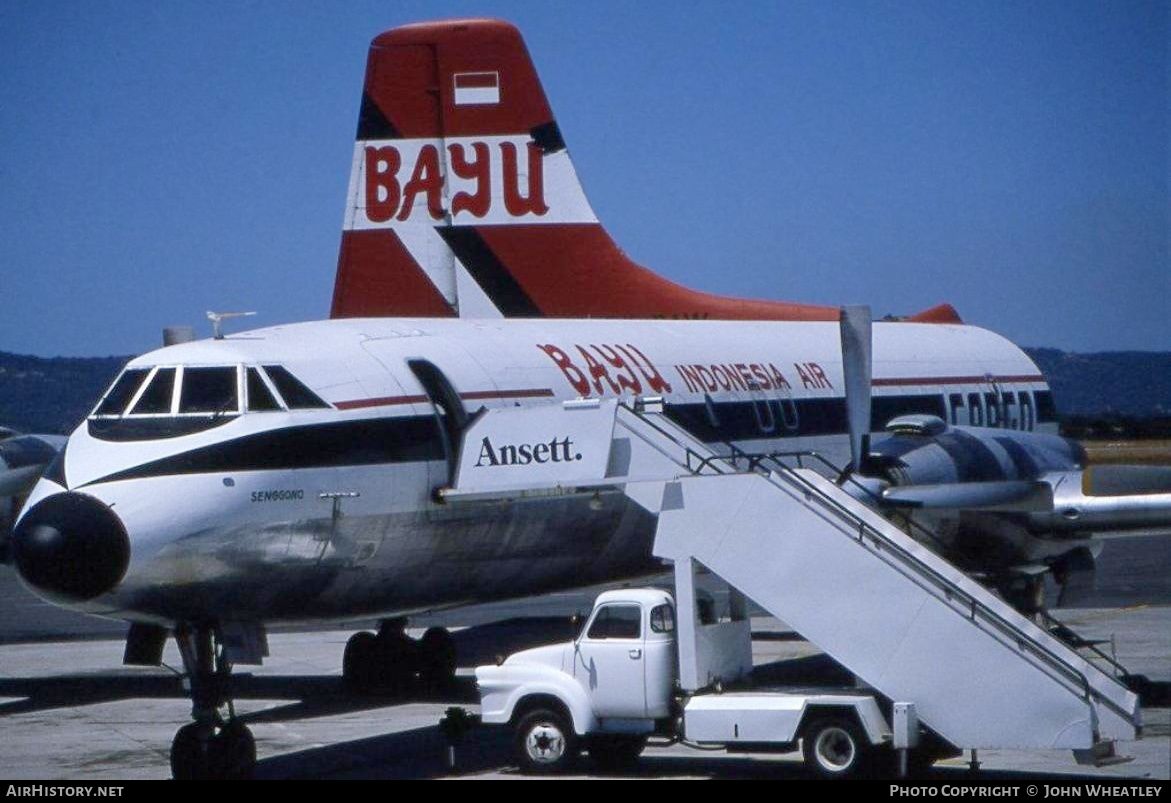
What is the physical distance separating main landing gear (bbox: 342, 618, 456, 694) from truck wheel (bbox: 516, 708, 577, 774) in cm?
567

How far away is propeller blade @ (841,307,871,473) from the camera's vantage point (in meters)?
17.2

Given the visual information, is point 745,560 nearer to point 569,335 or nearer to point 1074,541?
point 569,335

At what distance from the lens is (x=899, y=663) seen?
12820mm

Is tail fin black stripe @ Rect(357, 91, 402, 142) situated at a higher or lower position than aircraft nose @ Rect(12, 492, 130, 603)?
higher

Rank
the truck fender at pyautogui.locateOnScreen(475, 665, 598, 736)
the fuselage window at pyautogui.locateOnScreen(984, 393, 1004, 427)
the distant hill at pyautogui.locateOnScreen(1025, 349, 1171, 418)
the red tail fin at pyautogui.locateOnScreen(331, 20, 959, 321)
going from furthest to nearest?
1. the distant hill at pyautogui.locateOnScreen(1025, 349, 1171, 418)
2. the fuselage window at pyautogui.locateOnScreen(984, 393, 1004, 427)
3. the red tail fin at pyautogui.locateOnScreen(331, 20, 959, 321)
4. the truck fender at pyautogui.locateOnScreen(475, 665, 598, 736)

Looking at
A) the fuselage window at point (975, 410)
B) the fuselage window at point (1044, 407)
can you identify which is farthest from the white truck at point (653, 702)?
the fuselage window at point (1044, 407)

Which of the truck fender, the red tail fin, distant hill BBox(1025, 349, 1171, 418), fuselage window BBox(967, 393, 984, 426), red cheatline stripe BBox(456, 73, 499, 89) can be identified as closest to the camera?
the truck fender

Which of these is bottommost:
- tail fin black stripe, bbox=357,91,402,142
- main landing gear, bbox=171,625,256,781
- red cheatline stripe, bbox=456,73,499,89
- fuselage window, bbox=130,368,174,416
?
main landing gear, bbox=171,625,256,781

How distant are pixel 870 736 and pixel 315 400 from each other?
17.5 feet

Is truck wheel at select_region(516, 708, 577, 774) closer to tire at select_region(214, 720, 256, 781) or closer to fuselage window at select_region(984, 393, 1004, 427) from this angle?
tire at select_region(214, 720, 256, 781)

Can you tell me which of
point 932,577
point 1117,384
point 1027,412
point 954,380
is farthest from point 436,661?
point 1117,384

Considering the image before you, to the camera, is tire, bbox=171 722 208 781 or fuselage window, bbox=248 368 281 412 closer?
tire, bbox=171 722 208 781

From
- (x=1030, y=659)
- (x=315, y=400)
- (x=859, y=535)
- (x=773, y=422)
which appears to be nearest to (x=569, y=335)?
(x=773, y=422)

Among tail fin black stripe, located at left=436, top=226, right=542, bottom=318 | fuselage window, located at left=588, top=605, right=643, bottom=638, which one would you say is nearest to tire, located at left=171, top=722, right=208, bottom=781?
fuselage window, located at left=588, top=605, right=643, bottom=638
